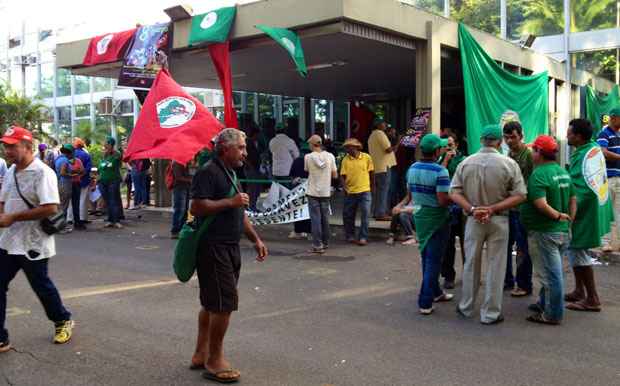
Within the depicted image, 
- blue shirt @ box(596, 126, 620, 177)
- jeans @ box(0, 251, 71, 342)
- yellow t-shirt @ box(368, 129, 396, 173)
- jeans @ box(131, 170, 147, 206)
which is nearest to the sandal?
blue shirt @ box(596, 126, 620, 177)

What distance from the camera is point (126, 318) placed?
5.82 metres

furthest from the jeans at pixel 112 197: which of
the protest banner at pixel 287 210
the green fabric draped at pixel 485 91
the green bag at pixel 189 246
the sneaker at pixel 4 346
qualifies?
the green bag at pixel 189 246

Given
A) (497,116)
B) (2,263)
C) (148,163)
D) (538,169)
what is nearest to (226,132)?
(2,263)

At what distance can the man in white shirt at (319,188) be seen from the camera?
949 cm

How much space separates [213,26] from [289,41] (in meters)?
2.34

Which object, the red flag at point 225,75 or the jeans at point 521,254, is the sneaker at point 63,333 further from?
the red flag at point 225,75

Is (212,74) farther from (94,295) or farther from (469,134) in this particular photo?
(94,295)

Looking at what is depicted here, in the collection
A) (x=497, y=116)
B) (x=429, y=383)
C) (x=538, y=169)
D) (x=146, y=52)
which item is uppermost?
(x=146, y=52)

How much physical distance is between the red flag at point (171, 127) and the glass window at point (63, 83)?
99.0 ft

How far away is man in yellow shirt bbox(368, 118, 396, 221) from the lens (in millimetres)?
11125

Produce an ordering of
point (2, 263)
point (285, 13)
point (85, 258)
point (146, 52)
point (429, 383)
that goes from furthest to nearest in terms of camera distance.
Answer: point (146, 52), point (285, 13), point (85, 258), point (2, 263), point (429, 383)

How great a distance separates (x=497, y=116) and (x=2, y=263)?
31.7 feet

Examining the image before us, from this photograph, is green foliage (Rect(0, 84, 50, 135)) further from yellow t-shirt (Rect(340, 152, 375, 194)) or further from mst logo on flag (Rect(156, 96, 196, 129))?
yellow t-shirt (Rect(340, 152, 375, 194))

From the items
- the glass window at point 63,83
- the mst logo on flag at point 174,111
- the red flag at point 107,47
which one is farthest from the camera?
the glass window at point 63,83
